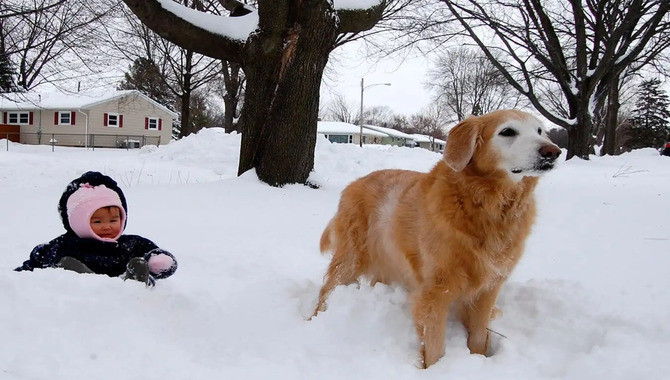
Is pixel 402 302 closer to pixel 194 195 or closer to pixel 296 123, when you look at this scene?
pixel 194 195

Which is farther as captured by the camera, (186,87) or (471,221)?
(186,87)

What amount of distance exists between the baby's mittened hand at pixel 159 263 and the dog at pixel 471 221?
1516 millimetres

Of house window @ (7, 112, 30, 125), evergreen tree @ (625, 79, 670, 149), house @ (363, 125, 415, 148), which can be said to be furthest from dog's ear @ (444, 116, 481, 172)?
house @ (363, 125, 415, 148)

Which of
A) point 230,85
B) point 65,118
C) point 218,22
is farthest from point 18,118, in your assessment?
point 218,22

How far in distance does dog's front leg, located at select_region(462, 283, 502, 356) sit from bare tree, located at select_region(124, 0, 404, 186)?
481cm

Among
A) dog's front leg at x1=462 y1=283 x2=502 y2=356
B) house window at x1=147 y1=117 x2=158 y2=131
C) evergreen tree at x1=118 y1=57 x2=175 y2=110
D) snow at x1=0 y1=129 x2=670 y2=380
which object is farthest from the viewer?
house window at x1=147 y1=117 x2=158 y2=131

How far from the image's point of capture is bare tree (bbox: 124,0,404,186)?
710 cm

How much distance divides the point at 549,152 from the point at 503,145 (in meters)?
0.26

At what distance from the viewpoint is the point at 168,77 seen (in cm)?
2828

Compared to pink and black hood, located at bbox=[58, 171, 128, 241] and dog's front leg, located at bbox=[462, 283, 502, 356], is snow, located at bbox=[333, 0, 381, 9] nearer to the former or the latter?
pink and black hood, located at bbox=[58, 171, 128, 241]

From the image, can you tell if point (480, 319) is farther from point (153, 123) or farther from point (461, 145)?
point (153, 123)

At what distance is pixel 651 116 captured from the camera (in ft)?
152

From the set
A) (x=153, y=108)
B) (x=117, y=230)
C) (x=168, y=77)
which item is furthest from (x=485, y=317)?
(x=153, y=108)

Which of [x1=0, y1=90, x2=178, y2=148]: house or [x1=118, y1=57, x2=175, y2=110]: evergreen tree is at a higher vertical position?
[x1=118, y1=57, x2=175, y2=110]: evergreen tree
